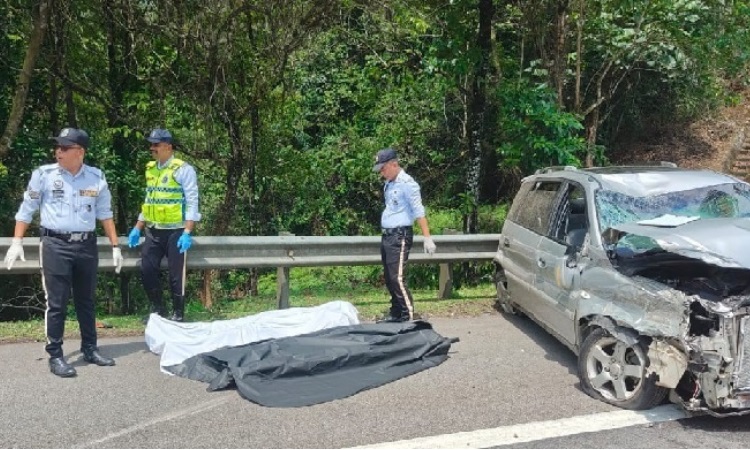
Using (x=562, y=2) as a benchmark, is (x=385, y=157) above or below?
below

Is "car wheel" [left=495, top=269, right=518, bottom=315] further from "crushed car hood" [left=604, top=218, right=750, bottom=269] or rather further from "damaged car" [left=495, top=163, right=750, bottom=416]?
"crushed car hood" [left=604, top=218, right=750, bottom=269]

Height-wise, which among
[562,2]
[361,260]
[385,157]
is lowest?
[361,260]

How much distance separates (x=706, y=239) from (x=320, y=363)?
298cm

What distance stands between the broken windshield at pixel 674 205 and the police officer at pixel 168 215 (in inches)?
151

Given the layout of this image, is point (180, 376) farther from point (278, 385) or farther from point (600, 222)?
point (600, 222)

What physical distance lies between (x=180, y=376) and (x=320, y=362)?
114 centimetres

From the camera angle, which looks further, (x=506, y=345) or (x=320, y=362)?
(x=506, y=345)

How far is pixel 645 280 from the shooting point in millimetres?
4809

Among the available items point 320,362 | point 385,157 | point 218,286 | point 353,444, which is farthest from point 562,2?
point 353,444

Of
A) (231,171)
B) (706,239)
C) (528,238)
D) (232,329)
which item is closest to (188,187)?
(232,329)

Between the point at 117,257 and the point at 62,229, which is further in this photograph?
the point at 117,257

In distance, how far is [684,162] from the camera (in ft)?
48.9

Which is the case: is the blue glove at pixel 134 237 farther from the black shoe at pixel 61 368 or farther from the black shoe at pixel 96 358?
the black shoe at pixel 61 368

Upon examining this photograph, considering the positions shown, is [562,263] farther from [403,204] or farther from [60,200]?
[60,200]
